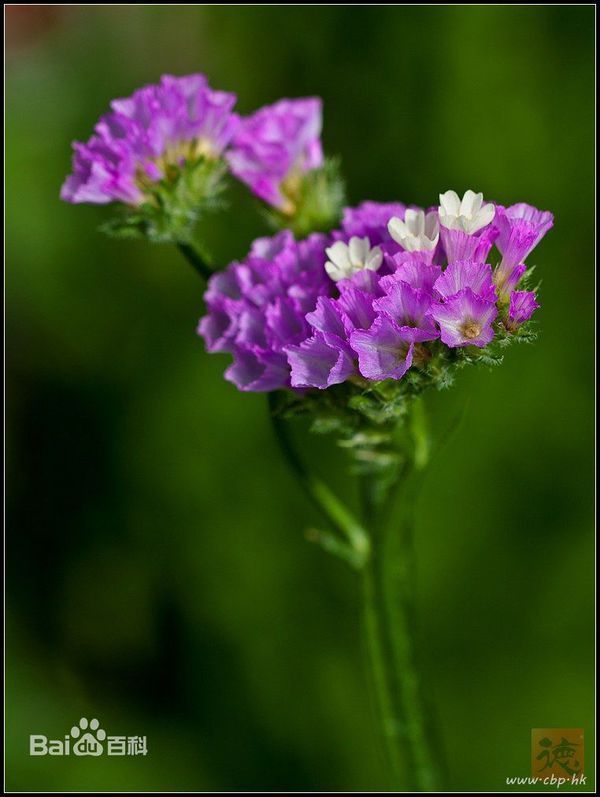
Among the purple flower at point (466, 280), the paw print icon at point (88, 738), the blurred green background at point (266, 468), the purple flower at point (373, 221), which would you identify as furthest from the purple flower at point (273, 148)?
the paw print icon at point (88, 738)

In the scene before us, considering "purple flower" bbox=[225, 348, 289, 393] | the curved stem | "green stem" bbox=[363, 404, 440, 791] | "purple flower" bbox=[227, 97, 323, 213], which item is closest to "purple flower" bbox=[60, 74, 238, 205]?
"purple flower" bbox=[227, 97, 323, 213]

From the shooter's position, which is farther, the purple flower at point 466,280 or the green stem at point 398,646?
the green stem at point 398,646

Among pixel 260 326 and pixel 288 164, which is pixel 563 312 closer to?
pixel 288 164

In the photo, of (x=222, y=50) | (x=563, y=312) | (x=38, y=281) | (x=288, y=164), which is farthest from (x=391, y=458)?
(x=222, y=50)

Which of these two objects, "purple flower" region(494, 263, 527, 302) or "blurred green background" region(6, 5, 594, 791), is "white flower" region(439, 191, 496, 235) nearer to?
"purple flower" region(494, 263, 527, 302)

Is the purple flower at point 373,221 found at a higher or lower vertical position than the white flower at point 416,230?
higher

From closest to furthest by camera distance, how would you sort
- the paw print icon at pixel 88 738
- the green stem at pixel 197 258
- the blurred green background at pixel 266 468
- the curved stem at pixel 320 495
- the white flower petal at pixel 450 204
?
the white flower petal at pixel 450 204
the curved stem at pixel 320 495
the green stem at pixel 197 258
the paw print icon at pixel 88 738
the blurred green background at pixel 266 468

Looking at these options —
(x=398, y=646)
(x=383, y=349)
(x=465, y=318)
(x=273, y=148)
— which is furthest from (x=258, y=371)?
(x=398, y=646)

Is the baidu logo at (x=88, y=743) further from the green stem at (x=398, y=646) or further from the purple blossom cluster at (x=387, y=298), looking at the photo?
the purple blossom cluster at (x=387, y=298)
